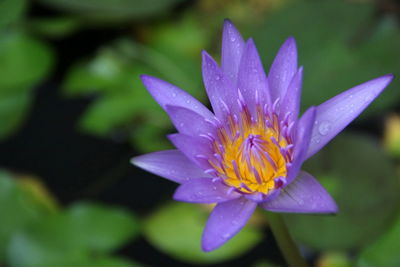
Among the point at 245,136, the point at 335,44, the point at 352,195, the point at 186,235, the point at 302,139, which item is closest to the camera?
the point at 302,139

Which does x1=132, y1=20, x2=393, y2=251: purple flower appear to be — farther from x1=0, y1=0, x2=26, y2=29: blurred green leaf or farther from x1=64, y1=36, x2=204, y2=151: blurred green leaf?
x1=64, y1=36, x2=204, y2=151: blurred green leaf

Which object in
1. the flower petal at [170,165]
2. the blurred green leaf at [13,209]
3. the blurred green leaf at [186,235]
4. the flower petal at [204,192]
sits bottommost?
the blurred green leaf at [186,235]

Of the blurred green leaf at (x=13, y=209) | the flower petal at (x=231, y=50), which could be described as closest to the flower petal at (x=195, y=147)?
the flower petal at (x=231, y=50)

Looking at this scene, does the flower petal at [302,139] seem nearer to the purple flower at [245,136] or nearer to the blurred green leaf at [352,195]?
the purple flower at [245,136]

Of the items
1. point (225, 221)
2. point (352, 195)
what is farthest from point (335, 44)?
point (225, 221)

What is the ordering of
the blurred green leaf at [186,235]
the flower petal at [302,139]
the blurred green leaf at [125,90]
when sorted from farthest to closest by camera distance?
the blurred green leaf at [125,90] < the blurred green leaf at [186,235] < the flower petal at [302,139]

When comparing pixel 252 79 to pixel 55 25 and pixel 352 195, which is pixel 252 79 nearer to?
pixel 352 195

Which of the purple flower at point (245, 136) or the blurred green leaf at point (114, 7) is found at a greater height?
the blurred green leaf at point (114, 7)
